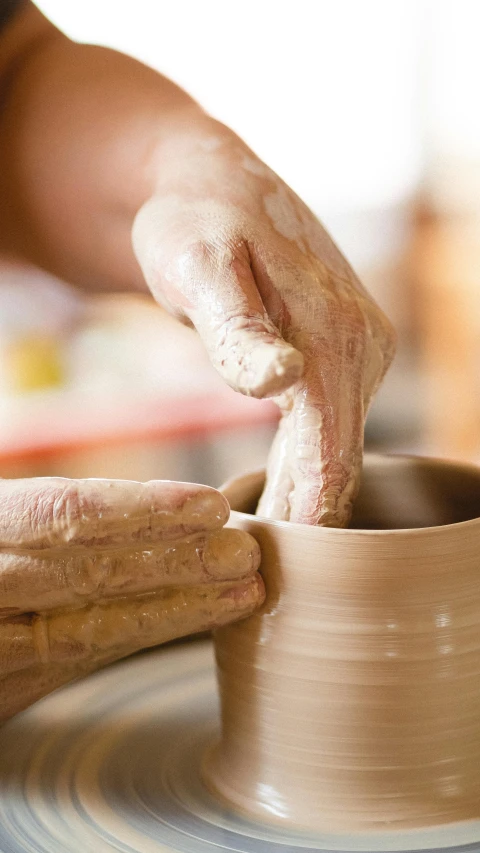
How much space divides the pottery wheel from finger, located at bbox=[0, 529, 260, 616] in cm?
23

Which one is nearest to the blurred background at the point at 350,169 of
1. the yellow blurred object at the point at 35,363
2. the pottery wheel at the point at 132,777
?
the yellow blurred object at the point at 35,363

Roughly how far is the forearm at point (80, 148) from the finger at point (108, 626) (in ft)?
2.59

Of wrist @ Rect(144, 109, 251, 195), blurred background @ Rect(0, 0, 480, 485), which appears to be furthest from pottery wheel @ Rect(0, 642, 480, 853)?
blurred background @ Rect(0, 0, 480, 485)

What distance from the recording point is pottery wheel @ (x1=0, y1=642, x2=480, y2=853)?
0.88m

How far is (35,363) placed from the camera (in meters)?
3.88

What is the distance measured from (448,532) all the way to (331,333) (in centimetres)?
28

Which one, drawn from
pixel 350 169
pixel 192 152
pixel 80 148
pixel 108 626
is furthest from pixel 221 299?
pixel 350 169

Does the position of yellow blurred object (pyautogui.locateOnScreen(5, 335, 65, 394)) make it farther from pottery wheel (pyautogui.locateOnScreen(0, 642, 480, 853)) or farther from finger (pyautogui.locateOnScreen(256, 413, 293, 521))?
finger (pyautogui.locateOnScreen(256, 413, 293, 521))

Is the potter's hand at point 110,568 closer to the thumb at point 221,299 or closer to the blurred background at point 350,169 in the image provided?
the thumb at point 221,299

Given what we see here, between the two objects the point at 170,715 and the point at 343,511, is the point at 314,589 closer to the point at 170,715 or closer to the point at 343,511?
the point at 343,511

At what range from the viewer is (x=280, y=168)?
16.4 ft

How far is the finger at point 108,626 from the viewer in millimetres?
937

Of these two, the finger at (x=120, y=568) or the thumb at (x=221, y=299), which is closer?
the thumb at (x=221, y=299)

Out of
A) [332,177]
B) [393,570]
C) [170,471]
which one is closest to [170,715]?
[393,570]
